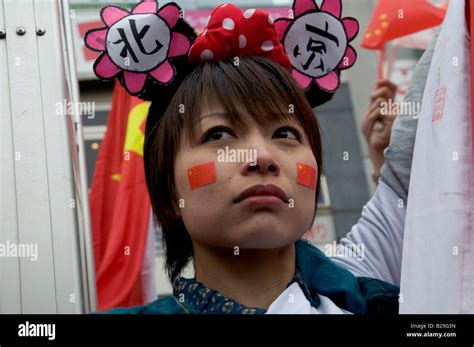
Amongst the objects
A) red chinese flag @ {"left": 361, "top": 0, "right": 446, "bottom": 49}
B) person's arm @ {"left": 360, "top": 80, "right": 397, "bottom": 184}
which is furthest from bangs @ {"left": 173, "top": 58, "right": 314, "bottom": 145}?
red chinese flag @ {"left": 361, "top": 0, "right": 446, "bottom": 49}

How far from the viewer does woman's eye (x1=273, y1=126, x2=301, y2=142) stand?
1.71 metres

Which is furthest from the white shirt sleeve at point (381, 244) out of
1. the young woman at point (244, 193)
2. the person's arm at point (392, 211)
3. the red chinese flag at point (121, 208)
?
the red chinese flag at point (121, 208)

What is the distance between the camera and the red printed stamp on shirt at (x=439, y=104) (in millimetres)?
1672

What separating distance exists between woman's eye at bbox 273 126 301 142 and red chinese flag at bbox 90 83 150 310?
1.85m

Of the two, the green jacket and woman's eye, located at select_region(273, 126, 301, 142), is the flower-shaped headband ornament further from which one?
the green jacket

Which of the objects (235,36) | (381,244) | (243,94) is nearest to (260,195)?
(243,94)

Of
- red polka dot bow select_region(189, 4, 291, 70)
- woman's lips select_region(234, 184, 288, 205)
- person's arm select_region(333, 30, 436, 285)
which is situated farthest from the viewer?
person's arm select_region(333, 30, 436, 285)

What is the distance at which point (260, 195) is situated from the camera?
5.24ft

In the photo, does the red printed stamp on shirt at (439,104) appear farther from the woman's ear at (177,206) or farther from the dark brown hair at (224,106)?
the woman's ear at (177,206)

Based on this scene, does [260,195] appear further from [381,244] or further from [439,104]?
[381,244]

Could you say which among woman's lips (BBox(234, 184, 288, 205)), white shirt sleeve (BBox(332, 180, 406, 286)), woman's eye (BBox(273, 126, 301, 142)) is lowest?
white shirt sleeve (BBox(332, 180, 406, 286))

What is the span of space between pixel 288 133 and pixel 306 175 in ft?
0.34
